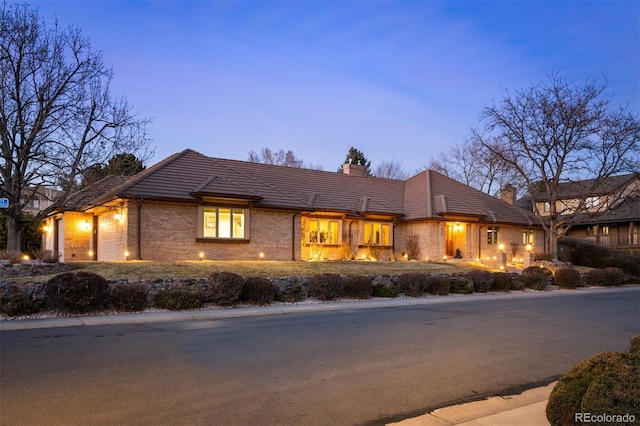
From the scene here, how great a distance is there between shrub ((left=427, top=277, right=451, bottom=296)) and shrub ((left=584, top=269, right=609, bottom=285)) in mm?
11893

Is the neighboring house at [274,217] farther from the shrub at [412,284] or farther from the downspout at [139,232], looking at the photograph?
the shrub at [412,284]

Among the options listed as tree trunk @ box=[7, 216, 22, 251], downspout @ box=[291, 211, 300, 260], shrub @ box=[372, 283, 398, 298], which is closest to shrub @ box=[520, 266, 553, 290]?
shrub @ box=[372, 283, 398, 298]

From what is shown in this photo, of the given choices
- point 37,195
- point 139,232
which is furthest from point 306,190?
point 37,195

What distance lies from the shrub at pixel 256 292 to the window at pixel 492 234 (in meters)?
23.5

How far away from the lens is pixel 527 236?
1576 inches

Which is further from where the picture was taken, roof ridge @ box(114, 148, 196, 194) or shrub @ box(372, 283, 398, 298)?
roof ridge @ box(114, 148, 196, 194)

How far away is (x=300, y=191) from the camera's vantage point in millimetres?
32781

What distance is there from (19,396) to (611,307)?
1801 cm

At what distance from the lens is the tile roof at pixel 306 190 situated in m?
25.2

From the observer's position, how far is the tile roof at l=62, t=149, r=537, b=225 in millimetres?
25234

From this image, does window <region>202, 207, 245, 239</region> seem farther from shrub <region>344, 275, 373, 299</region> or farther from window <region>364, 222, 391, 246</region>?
window <region>364, 222, 391, 246</region>

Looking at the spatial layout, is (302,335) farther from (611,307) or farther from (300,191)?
(300,191)

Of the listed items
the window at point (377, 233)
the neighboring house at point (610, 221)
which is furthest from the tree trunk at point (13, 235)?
the neighboring house at point (610, 221)

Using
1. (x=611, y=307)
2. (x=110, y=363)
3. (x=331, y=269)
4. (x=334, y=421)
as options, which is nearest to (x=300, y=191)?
(x=331, y=269)
